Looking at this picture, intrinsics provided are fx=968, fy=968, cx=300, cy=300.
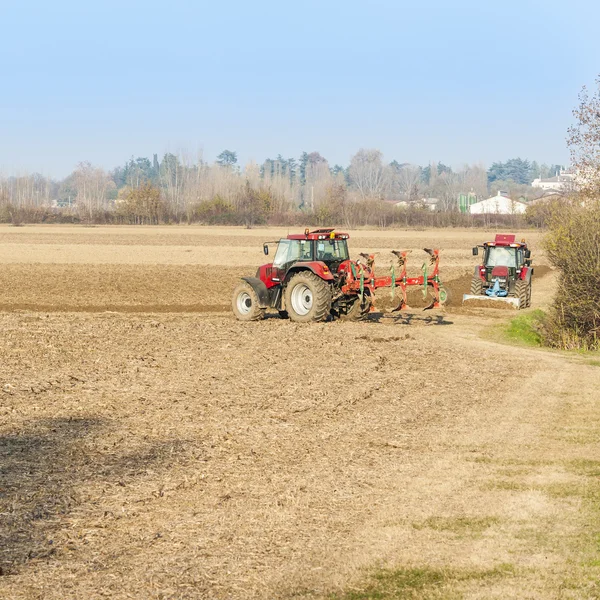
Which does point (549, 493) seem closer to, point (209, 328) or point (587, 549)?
point (587, 549)

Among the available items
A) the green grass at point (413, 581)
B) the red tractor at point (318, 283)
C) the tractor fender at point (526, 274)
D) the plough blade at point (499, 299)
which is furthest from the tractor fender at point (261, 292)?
the green grass at point (413, 581)

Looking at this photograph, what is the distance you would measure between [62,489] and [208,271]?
3046 cm

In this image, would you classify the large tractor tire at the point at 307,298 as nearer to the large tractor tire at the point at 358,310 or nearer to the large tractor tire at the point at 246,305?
the large tractor tire at the point at 246,305

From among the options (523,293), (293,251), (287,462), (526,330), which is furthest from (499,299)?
(287,462)

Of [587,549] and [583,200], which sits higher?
[583,200]

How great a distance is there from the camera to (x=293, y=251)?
2152cm

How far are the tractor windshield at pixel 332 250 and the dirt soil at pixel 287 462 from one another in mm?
1919

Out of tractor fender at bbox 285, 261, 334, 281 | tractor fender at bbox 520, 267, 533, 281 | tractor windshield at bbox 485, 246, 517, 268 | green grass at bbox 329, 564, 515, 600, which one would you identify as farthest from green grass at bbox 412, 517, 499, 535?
tractor windshield at bbox 485, 246, 517, 268

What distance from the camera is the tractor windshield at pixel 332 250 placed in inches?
845

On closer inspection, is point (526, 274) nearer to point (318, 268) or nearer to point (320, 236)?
point (320, 236)

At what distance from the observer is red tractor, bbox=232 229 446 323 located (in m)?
20.8

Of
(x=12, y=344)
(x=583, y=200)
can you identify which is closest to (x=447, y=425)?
(x=12, y=344)

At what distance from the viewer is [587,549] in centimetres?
757

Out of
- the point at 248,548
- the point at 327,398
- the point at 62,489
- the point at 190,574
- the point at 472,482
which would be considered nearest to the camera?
the point at 190,574
